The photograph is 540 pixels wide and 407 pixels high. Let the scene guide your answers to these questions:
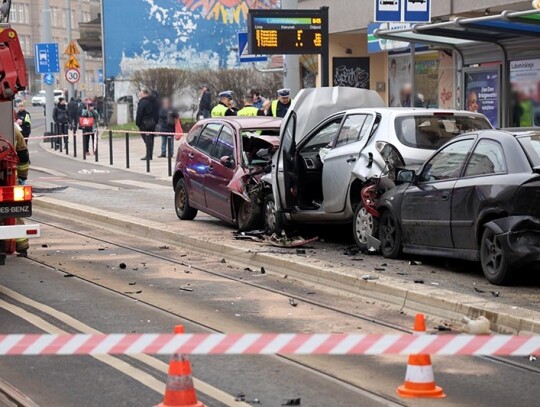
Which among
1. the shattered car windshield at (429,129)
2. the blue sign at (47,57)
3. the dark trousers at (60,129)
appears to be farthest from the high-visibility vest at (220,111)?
the blue sign at (47,57)

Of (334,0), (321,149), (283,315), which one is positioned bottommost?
(283,315)

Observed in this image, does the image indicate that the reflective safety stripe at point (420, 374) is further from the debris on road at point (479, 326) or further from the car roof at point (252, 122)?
the car roof at point (252, 122)

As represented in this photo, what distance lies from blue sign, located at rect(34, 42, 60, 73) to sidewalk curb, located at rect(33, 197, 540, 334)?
25.3 meters

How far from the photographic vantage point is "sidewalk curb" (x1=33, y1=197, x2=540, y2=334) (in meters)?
9.27

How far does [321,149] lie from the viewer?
1408 centimetres

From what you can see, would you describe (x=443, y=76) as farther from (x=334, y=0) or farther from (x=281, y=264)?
(x=281, y=264)

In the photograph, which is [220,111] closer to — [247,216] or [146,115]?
[146,115]

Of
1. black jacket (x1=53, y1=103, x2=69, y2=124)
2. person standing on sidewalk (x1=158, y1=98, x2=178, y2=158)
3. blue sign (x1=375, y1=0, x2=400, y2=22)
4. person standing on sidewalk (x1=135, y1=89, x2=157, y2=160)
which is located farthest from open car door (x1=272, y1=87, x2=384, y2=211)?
black jacket (x1=53, y1=103, x2=69, y2=124)

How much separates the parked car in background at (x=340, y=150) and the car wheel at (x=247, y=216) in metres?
0.26

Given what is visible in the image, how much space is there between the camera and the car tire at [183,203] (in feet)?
56.0

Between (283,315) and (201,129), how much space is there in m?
7.18

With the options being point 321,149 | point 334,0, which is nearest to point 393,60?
point 334,0

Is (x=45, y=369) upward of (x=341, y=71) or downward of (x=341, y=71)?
downward

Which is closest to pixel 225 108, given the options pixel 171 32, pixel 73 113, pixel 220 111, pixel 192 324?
pixel 220 111
